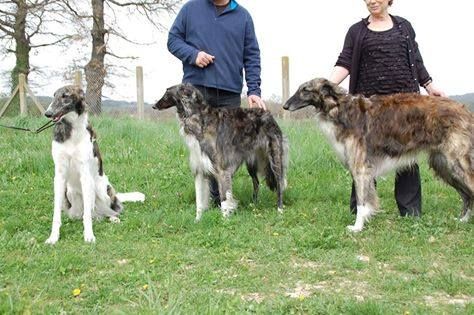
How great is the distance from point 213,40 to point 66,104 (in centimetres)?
183

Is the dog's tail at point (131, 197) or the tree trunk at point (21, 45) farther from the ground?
the tree trunk at point (21, 45)

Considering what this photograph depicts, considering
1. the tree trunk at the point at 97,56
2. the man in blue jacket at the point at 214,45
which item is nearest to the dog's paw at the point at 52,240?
the man in blue jacket at the point at 214,45

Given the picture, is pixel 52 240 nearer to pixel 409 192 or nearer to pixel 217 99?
pixel 217 99

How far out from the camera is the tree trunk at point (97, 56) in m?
18.4

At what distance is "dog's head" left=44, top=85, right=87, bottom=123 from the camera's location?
17.2 feet

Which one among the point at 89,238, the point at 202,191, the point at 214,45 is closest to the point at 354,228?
the point at 202,191

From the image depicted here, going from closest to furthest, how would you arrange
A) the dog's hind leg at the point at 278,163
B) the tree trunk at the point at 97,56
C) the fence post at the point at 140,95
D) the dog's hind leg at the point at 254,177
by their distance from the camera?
the dog's hind leg at the point at 278,163 < the dog's hind leg at the point at 254,177 < the fence post at the point at 140,95 < the tree trunk at the point at 97,56

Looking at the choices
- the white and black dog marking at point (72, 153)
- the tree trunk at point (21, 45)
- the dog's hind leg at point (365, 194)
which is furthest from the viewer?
the tree trunk at point (21, 45)

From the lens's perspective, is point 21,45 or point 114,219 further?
point 21,45

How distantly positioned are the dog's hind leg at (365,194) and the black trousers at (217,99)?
170 centimetres

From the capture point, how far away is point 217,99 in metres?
6.46

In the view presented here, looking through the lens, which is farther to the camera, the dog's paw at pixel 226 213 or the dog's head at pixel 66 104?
the dog's paw at pixel 226 213

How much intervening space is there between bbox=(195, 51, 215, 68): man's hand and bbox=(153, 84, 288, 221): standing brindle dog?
0.28m

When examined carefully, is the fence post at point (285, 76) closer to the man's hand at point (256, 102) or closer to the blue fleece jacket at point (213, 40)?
the man's hand at point (256, 102)
